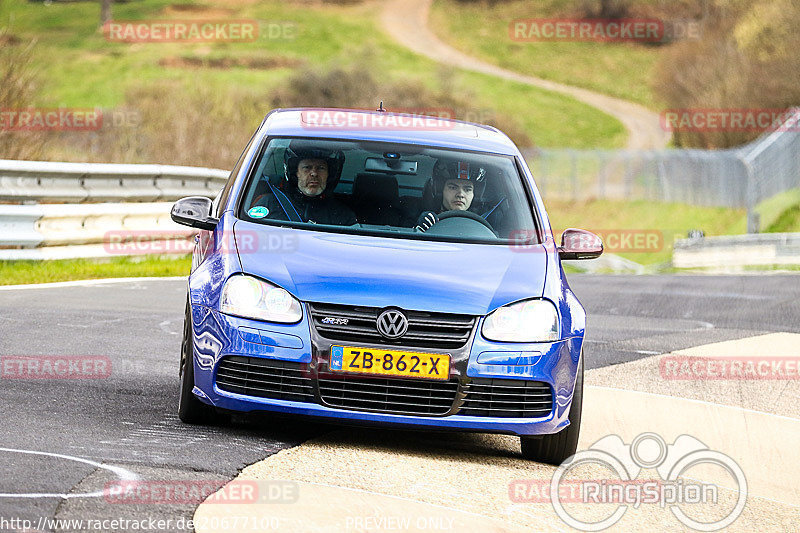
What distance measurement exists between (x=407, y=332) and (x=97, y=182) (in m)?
10.8

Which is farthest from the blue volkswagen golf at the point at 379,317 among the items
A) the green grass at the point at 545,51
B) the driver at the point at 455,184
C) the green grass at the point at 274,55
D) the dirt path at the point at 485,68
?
the green grass at the point at 545,51

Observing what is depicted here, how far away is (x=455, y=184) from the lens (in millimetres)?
8031

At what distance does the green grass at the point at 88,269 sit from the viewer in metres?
14.5

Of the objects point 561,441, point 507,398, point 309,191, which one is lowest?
point 561,441

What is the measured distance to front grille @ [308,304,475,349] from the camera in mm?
6625

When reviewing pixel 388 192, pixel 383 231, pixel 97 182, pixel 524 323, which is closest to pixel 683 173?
pixel 97 182

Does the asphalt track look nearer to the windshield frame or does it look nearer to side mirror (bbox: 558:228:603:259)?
the windshield frame

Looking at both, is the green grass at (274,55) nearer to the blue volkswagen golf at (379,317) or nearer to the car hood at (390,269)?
the blue volkswagen golf at (379,317)

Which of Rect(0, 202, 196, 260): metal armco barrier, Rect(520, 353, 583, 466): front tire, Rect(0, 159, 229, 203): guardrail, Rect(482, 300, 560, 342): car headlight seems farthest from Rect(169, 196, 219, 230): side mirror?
Rect(0, 159, 229, 203): guardrail

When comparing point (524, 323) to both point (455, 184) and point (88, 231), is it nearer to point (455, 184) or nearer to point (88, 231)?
point (455, 184)

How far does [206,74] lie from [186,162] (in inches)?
2217

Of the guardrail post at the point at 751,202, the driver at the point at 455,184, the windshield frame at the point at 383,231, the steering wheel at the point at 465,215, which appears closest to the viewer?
the windshield frame at the point at 383,231

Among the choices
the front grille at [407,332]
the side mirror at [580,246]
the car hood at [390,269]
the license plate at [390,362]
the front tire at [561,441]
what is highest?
the side mirror at [580,246]

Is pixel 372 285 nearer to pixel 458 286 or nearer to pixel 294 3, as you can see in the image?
pixel 458 286
